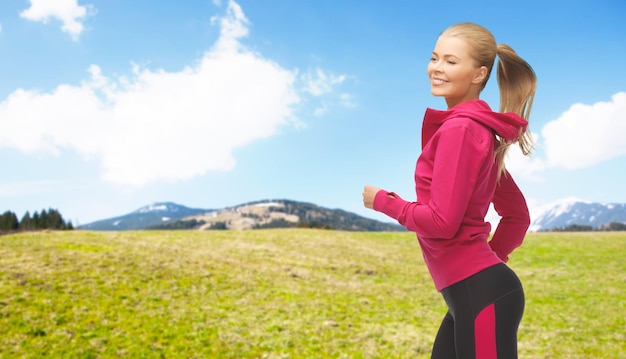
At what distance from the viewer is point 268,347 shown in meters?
10.5

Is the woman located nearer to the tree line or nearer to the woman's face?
the woman's face

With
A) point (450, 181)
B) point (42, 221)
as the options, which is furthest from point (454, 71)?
point (42, 221)

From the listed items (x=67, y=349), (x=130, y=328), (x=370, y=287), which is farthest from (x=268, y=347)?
(x=370, y=287)

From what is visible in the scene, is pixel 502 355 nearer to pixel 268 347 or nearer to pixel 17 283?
pixel 268 347

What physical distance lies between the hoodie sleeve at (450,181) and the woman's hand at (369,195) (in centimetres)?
20

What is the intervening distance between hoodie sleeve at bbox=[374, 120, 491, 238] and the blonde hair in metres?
0.37

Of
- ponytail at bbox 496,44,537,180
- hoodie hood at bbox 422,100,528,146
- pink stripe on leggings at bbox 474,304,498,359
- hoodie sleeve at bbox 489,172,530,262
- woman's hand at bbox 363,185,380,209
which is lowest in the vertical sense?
pink stripe on leggings at bbox 474,304,498,359

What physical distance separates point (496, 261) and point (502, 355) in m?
0.45

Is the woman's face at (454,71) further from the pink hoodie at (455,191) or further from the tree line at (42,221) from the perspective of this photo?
the tree line at (42,221)

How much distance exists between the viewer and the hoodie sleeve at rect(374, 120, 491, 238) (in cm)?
194

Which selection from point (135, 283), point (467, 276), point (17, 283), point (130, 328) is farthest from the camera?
point (135, 283)

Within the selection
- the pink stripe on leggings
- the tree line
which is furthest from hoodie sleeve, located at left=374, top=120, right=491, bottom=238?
the tree line

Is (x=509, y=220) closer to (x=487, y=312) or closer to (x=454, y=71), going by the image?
(x=487, y=312)

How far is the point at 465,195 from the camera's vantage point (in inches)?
77.0
